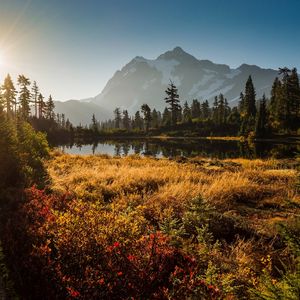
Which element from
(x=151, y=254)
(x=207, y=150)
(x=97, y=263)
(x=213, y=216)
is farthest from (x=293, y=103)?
(x=97, y=263)

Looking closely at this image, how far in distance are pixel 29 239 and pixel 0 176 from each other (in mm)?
5906

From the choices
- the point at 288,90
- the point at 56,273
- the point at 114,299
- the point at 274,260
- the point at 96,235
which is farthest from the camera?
the point at 288,90

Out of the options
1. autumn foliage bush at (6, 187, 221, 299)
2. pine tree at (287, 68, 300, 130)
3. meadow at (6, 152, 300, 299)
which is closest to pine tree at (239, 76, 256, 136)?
pine tree at (287, 68, 300, 130)

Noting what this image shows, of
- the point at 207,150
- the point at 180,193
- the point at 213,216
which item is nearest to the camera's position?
the point at 213,216

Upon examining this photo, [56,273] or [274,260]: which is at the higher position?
[56,273]

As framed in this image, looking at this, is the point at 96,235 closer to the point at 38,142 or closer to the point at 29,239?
the point at 29,239

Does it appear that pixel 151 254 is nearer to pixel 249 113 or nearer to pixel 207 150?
pixel 207 150

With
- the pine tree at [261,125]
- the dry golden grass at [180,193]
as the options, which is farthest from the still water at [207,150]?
the dry golden grass at [180,193]

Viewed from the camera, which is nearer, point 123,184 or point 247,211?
point 247,211

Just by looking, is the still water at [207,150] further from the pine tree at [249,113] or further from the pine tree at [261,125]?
the pine tree at [249,113]

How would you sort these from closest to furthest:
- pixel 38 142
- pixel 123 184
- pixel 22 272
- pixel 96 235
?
1. pixel 22 272
2. pixel 96 235
3. pixel 123 184
4. pixel 38 142

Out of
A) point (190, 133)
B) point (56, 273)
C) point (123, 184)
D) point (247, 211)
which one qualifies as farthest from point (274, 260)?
point (190, 133)

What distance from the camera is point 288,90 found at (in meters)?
77.3

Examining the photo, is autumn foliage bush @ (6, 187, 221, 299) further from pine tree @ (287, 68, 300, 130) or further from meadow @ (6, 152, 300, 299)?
pine tree @ (287, 68, 300, 130)
